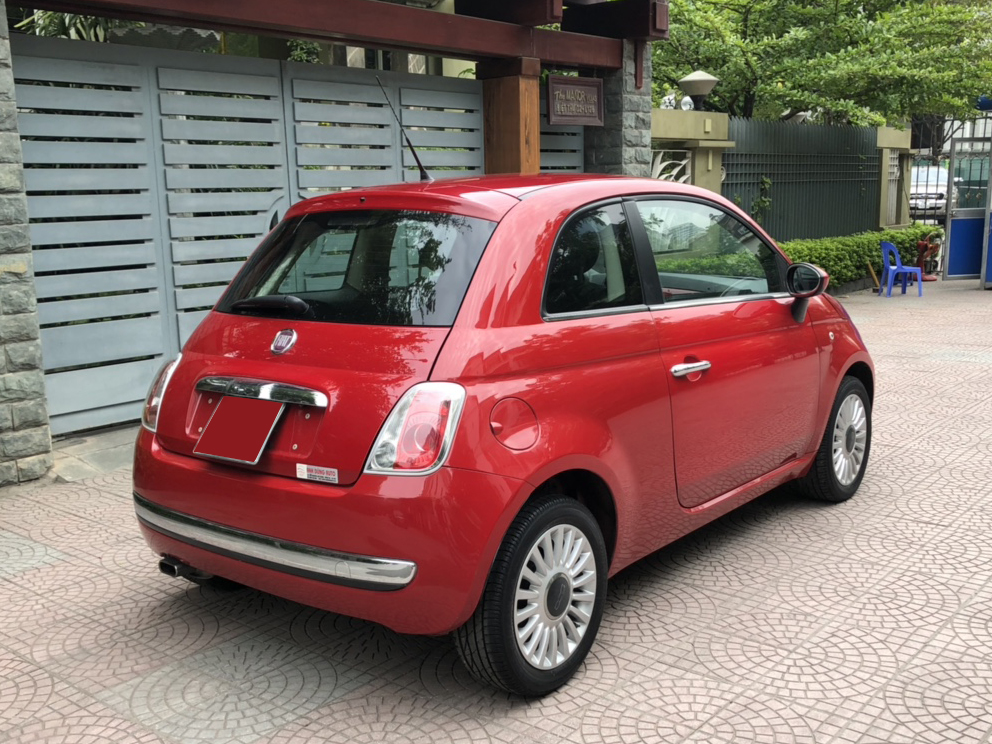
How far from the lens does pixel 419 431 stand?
307 cm

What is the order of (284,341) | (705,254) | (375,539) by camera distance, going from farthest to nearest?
(705,254)
(284,341)
(375,539)

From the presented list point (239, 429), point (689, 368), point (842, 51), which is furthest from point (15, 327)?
point (842, 51)

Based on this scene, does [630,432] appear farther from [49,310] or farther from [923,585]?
[49,310]

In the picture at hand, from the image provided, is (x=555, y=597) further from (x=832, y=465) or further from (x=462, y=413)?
(x=832, y=465)

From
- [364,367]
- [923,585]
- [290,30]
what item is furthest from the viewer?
[290,30]

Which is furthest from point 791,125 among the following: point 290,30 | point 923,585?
point 923,585

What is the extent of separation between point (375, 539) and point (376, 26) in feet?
20.0

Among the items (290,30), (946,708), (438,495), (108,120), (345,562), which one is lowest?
(946,708)

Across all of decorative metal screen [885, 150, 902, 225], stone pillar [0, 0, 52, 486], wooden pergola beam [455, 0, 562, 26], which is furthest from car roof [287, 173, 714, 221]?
decorative metal screen [885, 150, 902, 225]

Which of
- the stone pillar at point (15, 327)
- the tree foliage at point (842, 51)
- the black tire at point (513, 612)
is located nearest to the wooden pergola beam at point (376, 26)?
the stone pillar at point (15, 327)

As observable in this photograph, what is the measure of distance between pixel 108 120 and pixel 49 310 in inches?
56.8

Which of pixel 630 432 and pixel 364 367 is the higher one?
pixel 364 367

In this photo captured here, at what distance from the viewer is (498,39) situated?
364 inches

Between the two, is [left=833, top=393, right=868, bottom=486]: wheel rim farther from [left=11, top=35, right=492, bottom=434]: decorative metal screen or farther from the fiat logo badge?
[left=11, top=35, right=492, bottom=434]: decorative metal screen
